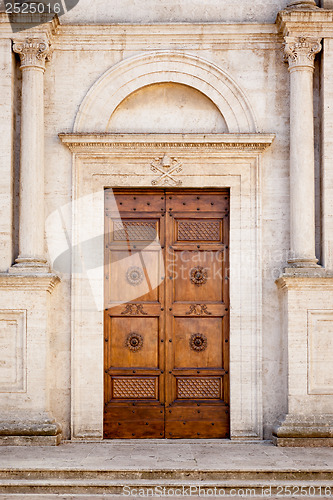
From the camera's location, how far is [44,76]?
11234 mm

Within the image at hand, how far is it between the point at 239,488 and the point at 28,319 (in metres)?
3.35

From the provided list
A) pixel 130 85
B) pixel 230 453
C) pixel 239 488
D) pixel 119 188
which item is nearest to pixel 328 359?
pixel 230 453

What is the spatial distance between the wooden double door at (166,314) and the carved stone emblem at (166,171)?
18cm

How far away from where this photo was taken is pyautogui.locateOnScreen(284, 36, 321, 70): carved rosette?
35.8ft

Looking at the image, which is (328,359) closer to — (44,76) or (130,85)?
(130,85)

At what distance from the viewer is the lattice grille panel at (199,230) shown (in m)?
11.2

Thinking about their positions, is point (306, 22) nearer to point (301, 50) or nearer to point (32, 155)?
point (301, 50)

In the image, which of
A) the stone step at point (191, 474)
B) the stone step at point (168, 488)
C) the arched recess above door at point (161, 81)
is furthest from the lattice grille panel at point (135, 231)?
the stone step at point (168, 488)

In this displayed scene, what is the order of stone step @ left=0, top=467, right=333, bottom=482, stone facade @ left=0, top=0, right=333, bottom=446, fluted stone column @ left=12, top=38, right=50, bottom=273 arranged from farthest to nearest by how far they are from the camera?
fluted stone column @ left=12, top=38, right=50, bottom=273, stone facade @ left=0, top=0, right=333, bottom=446, stone step @ left=0, top=467, right=333, bottom=482

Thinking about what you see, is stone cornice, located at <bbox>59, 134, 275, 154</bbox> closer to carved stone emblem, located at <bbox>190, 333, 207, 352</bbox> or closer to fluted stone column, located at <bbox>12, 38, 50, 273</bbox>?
fluted stone column, located at <bbox>12, 38, 50, 273</bbox>

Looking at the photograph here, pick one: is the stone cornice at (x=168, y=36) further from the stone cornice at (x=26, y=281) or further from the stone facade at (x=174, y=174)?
the stone cornice at (x=26, y=281)

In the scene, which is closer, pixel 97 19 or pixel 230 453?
pixel 230 453

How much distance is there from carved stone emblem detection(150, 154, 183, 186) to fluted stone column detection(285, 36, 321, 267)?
1.40 metres

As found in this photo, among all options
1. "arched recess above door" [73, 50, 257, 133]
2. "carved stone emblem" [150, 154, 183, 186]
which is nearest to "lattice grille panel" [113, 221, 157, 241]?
"carved stone emblem" [150, 154, 183, 186]
